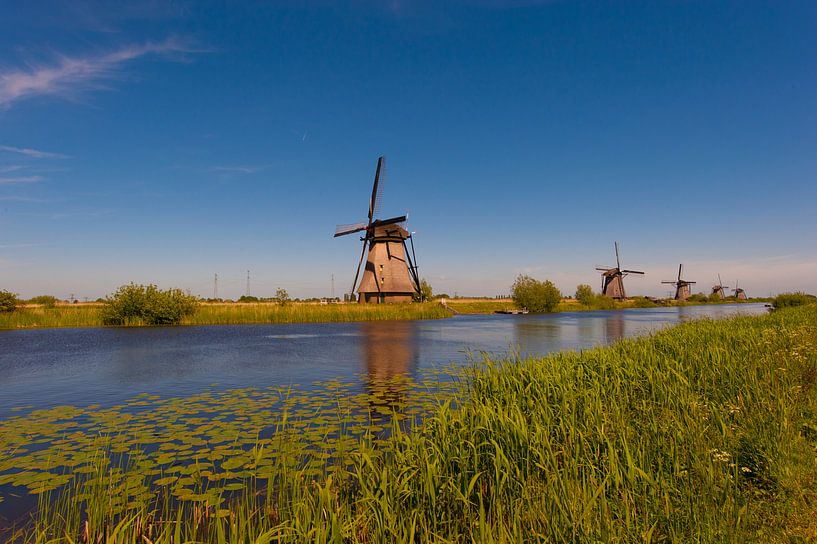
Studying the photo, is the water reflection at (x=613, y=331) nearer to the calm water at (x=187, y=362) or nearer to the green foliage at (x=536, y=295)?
the calm water at (x=187, y=362)

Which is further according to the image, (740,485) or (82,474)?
(82,474)

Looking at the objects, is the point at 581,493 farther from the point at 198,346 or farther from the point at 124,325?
the point at 124,325

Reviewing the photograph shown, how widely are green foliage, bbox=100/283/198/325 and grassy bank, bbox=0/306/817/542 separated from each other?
3223 cm

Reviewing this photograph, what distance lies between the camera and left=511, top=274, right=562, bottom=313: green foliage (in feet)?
207

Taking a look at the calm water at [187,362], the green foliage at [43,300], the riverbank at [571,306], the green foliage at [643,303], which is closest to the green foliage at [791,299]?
the riverbank at [571,306]

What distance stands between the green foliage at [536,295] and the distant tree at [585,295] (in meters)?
13.1

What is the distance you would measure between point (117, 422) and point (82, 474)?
2.86m

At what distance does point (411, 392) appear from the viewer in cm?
1009

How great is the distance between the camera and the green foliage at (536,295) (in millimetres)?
63000

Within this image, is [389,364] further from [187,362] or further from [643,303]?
[643,303]

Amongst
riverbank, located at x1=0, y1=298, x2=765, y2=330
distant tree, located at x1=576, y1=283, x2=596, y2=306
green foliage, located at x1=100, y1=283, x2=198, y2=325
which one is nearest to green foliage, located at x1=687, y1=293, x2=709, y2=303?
distant tree, located at x1=576, y1=283, x2=596, y2=306

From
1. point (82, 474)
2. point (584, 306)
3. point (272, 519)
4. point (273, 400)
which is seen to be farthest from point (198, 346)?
point (584, 306)

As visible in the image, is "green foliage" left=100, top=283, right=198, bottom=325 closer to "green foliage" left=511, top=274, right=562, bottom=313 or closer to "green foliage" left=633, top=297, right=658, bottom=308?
"green foliage" left=511, top=274, right=562, bottom=313

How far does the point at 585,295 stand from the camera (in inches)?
2965
